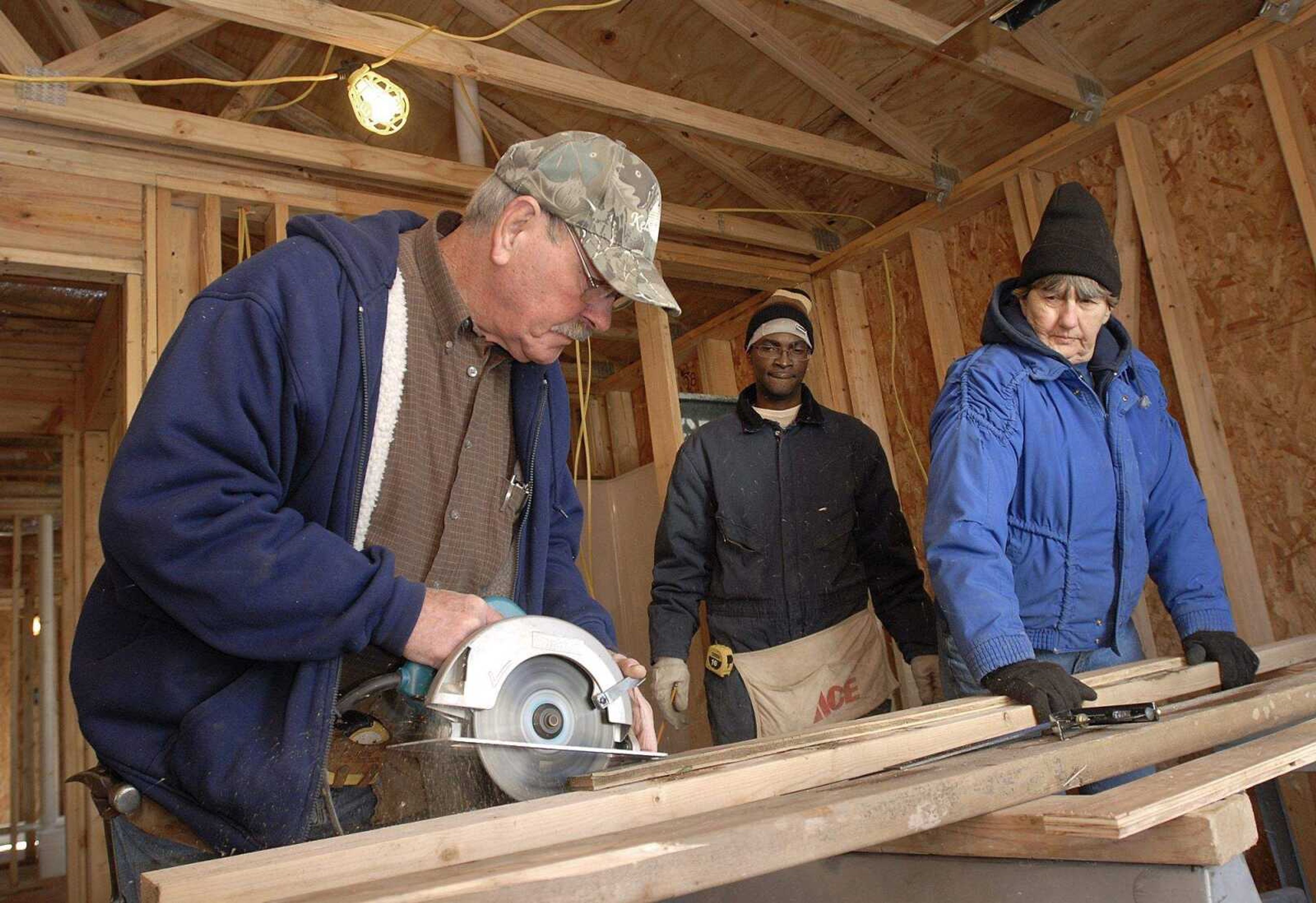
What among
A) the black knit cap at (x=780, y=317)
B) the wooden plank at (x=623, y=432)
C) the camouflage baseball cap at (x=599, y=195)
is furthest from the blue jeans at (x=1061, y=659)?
the wooden plank at (x=623, y=432)

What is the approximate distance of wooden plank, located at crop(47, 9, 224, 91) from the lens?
2.71 metres

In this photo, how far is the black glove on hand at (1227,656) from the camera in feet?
6.41

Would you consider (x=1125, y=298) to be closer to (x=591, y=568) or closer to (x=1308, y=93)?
(x=1308, y=93)

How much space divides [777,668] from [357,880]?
2160mm

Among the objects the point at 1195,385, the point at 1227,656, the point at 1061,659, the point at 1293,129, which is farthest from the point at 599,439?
the point at 1227,656

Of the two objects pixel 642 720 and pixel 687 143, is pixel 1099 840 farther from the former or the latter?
pixel 687 143

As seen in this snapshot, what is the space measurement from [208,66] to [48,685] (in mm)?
4960

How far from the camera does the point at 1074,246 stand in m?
2.14

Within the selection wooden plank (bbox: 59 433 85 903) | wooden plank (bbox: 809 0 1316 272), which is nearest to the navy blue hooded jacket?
wooden plank (bbox: 809 0 1316 272)

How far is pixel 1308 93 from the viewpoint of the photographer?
2.99m

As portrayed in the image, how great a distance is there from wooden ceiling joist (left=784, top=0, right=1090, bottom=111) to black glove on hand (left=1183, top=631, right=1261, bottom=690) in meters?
1.79

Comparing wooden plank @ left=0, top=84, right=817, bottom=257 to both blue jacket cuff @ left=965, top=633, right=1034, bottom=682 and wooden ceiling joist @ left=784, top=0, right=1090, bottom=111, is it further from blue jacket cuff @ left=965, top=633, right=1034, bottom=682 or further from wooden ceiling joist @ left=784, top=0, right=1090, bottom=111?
blue jacket cuff @ left=965, top=633, right=1034, bottom=682

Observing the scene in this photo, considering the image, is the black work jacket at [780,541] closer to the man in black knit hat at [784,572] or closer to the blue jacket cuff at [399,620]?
the man in black knit hat at [784,572]

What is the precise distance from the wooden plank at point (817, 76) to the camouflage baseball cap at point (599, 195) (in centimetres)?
190
